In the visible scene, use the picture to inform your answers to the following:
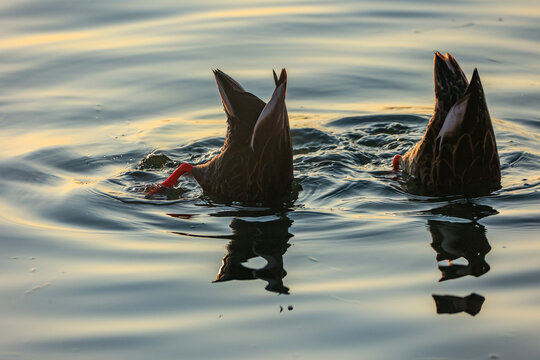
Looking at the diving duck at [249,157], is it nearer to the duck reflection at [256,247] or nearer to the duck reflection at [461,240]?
the duck reflection at [256,247]

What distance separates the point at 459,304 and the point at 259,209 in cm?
224

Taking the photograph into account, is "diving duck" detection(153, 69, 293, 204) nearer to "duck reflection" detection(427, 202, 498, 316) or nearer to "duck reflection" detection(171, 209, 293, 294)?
"duck reflection" detection(171, 209, 293, 294)

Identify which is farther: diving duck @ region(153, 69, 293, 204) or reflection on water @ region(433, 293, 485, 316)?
diving duck @ region(153, 69, 293, 204)

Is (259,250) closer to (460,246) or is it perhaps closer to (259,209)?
(259,209)

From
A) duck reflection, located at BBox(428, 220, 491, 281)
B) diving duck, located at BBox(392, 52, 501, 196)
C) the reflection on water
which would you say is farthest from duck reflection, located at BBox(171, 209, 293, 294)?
diving duck, located at BBox(392, 52, 501, 196)

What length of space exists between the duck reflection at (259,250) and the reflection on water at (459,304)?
0.90m

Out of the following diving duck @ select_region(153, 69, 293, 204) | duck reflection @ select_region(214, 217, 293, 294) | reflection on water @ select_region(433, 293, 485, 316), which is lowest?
reflection on water @ select_region(433, 293, 485, 316)

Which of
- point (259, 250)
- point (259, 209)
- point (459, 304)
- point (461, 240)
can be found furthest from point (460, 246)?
point (259, 209)

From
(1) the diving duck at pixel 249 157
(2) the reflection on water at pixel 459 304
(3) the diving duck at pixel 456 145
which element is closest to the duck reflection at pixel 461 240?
(2) the reflection on water at pixel 459 304

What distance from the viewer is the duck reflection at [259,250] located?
4.99 m

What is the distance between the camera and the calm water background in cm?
436

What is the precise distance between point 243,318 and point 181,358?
0.49 meters

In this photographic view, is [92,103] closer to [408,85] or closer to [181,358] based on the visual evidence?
[408,85]

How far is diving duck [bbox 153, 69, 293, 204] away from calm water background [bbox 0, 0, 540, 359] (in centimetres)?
25
